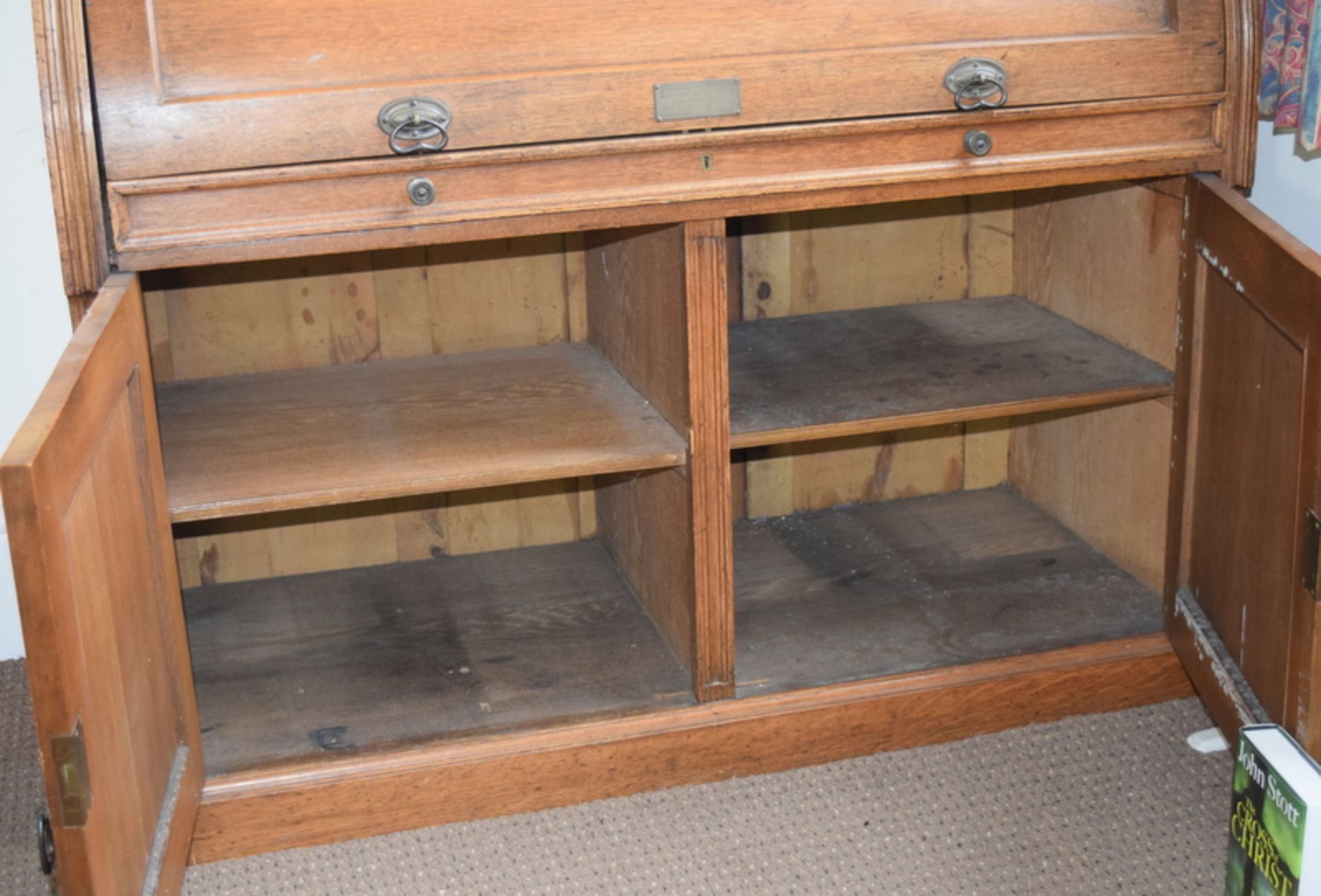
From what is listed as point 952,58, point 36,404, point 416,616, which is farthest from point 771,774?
point 36,404

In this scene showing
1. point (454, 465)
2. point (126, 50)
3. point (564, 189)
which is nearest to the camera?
point (126, 50)

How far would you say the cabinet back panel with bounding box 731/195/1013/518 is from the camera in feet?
6.88

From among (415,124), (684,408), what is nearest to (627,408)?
(684,408)

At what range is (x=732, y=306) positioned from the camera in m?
2.10

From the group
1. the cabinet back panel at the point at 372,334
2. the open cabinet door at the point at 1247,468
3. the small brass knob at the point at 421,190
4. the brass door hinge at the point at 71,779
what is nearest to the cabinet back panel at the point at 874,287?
the cabinet back panel at the point at 372,334

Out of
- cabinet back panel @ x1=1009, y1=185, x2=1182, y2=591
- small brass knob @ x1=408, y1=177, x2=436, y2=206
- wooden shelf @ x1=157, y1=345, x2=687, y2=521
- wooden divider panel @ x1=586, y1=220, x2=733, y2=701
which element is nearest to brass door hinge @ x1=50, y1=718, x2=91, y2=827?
wooden shelf @ x1=157, y1=345, x2=687, y2=521

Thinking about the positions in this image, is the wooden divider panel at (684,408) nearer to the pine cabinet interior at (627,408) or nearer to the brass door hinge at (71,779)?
the pine cabinet interior at (627,408)

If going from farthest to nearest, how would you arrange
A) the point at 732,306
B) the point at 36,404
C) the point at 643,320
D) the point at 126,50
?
the point at 732,306, the point at 643,320, the point at 126,50, the point at 36,404

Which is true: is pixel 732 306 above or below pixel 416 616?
above

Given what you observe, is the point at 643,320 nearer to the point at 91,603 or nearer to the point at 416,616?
the point at 416,616

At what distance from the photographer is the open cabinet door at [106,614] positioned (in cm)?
99

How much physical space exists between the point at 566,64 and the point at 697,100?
135 mm

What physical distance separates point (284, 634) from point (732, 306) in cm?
76

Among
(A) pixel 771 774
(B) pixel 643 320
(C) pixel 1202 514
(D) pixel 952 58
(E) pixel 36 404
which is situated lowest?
(A) pixel 771 774
